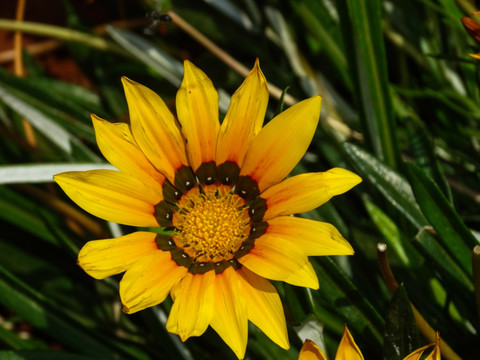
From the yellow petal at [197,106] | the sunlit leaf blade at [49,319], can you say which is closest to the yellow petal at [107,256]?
the yellow petal at [197,106]

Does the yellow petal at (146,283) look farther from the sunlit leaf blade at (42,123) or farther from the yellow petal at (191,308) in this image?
the sunlit leaf blade at (42,123)

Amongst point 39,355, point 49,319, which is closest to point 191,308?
point 39,355

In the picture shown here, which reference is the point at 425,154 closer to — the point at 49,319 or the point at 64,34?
the point at 49,319

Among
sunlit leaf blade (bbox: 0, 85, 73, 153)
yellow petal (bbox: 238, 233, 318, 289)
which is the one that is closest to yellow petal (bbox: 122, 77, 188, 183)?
yellow petal (bbox: 238, 233, 318, 289)

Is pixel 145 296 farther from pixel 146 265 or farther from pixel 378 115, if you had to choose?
pixel 378 115

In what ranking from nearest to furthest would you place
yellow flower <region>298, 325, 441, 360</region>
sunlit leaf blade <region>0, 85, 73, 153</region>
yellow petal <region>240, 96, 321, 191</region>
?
yellow flower <region>298, 325, 441, 360</region>, yellow petal <region>240, 96, 321, 191</region>, sunlit leaf blade <region>0, 85, 73, 153</region>

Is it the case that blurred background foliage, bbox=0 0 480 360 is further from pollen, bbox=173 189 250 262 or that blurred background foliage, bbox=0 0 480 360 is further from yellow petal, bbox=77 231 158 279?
yellow petal, bbox=77 231 158 279

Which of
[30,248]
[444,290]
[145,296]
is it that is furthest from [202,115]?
[30,248]
